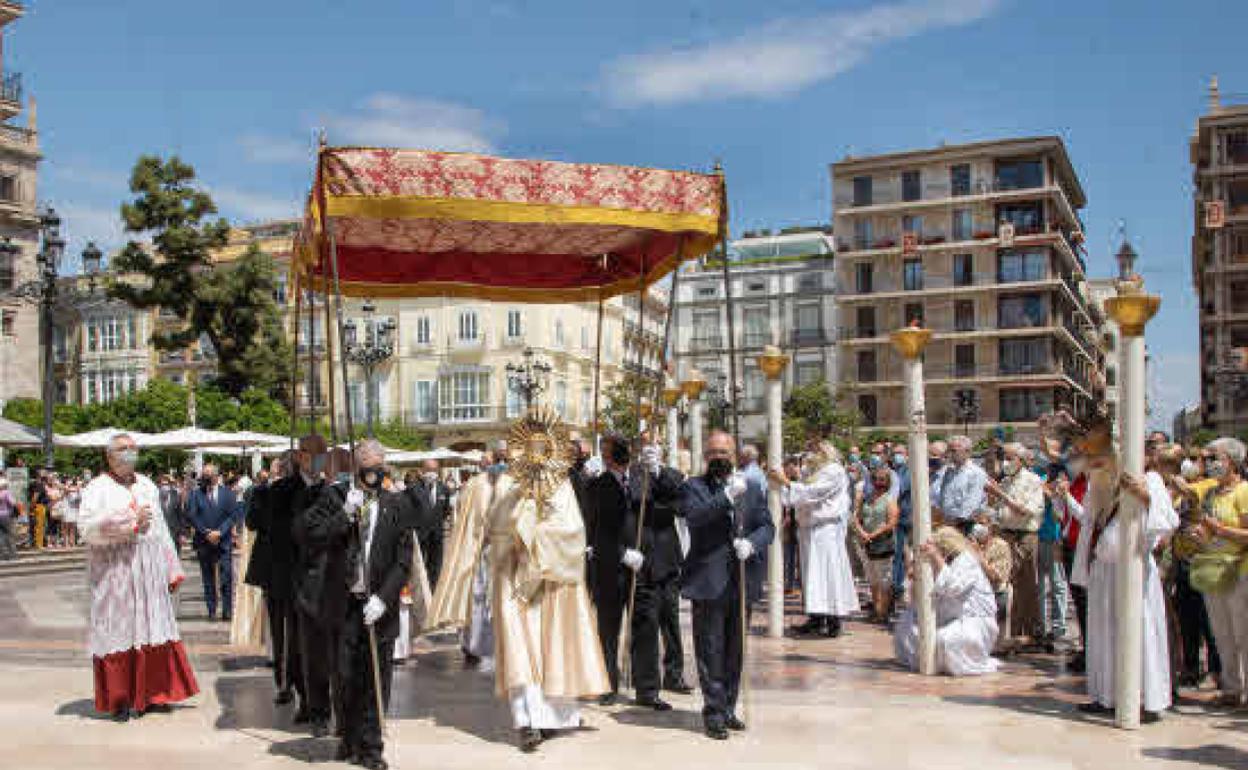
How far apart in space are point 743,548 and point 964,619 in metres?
2.89

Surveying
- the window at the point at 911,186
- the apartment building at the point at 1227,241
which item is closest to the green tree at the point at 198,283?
the window at the point at 911,186

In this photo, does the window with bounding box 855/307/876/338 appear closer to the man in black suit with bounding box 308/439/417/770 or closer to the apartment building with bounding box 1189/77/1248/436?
the apartment building with bounding box 1189/77/1248/436

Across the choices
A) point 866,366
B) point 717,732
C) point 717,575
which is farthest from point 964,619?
point 866,366

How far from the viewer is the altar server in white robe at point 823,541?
Result: 1148cm

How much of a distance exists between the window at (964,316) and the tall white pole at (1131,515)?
57.9 meters

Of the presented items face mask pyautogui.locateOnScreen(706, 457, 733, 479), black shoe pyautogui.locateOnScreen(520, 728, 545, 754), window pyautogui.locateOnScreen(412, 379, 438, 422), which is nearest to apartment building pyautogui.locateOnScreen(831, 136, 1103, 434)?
window pyautogui.locateOnScreen(412, 379, 438, 422)

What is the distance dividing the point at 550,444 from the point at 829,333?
62.2 meters

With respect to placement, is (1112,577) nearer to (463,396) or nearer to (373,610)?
(373,610)

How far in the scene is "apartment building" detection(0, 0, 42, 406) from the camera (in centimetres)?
4947

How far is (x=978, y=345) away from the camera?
62688 millimetres

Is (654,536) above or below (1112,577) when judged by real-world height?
above

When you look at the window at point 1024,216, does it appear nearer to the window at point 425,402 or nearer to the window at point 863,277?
the window at point 863,277

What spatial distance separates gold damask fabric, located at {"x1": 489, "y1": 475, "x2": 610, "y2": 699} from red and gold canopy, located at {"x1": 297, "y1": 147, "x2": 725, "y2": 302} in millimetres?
2066

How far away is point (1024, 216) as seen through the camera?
62750 mm
